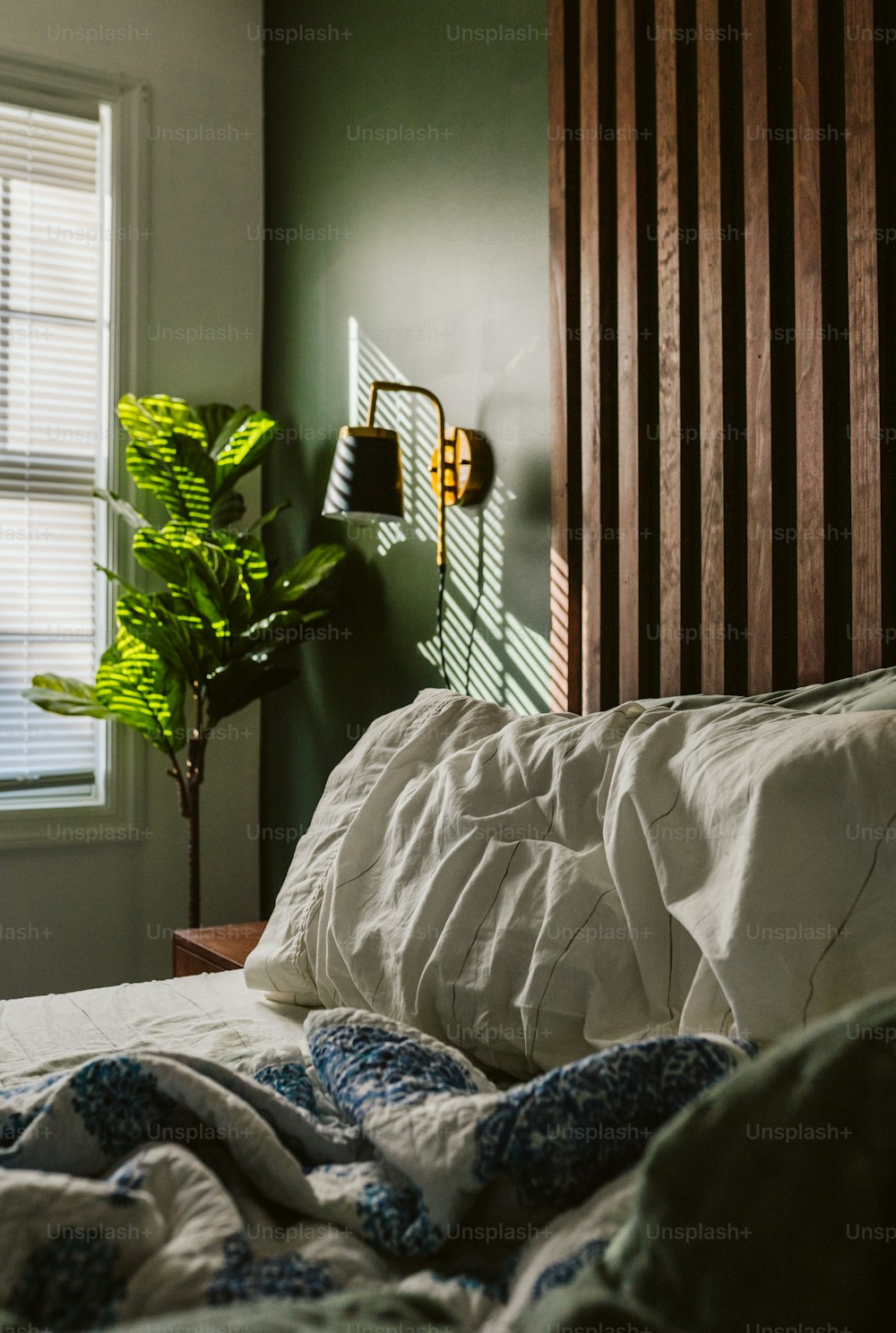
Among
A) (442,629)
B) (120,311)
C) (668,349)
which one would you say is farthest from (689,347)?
(120,311)

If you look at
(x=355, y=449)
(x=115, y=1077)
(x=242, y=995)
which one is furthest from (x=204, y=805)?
(x=115, y=1077)

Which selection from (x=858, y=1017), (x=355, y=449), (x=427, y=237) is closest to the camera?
(x=858, y=1017)

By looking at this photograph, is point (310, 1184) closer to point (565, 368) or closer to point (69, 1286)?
point (69, 1286)

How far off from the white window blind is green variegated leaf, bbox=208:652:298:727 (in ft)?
1.68

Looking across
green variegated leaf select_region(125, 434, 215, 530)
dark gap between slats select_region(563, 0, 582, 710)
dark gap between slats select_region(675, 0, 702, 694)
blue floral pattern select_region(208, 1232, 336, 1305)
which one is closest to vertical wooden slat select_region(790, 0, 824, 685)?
dark gap between slats select_region(675, 0, 702, 694)

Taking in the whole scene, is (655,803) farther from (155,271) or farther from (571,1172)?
(155,271)

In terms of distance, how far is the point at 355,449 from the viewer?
7.97 ft

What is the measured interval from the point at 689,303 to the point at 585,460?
1.16 ft

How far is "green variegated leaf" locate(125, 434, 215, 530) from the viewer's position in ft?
9.74

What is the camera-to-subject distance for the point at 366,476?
2.43m

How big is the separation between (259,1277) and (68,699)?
254 cm

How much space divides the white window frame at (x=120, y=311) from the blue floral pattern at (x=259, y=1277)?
2.74 m

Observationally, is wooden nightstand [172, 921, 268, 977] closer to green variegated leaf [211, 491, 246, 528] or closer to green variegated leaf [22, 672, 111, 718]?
green variegated leaf [22, 672, 111, 718]

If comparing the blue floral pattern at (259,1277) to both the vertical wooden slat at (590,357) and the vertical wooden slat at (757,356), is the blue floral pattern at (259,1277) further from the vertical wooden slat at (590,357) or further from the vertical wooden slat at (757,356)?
the vertical wooden slat at (590,357)
